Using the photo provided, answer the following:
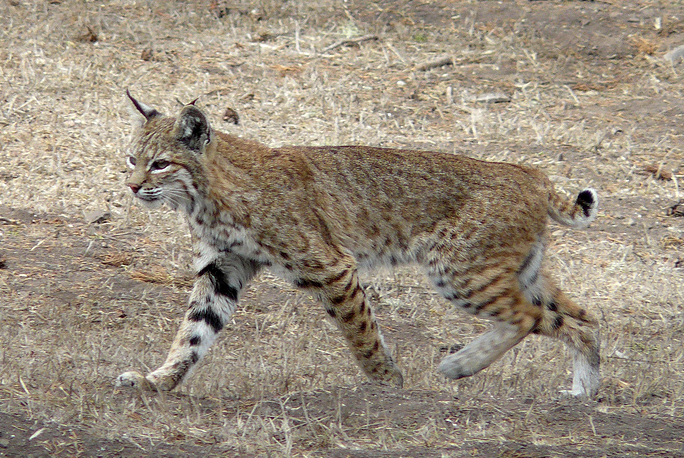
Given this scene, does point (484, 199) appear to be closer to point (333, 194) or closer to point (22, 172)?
point (333, 194)

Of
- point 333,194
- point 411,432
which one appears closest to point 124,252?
point 333,194

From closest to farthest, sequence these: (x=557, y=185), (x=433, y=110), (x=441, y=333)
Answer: (x=441, y=333) → (x=557, y=185) → (x=433, y=110)

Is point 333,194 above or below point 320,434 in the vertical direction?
above

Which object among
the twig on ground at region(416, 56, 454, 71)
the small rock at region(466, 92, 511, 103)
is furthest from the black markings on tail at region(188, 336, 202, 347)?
the twig on ground at region(416, 56, 454, 71)

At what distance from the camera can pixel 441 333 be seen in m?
6.17

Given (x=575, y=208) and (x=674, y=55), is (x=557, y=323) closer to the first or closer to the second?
(x=575, y=208)

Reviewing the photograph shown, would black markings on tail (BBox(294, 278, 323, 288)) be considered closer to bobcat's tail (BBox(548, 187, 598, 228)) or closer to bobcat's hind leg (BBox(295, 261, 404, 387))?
bobcat's hind leg (BBox(295, 261, 404, 387))

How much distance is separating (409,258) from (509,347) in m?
0.74

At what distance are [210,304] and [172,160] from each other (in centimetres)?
83

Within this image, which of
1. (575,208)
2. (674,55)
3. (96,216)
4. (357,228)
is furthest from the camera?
(674,55)

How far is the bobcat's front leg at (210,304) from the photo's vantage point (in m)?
5.17

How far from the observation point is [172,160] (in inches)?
197

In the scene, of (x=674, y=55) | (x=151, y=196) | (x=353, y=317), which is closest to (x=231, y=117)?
(x=151, y=196)

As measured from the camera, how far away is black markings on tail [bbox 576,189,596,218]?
5.64 meters
